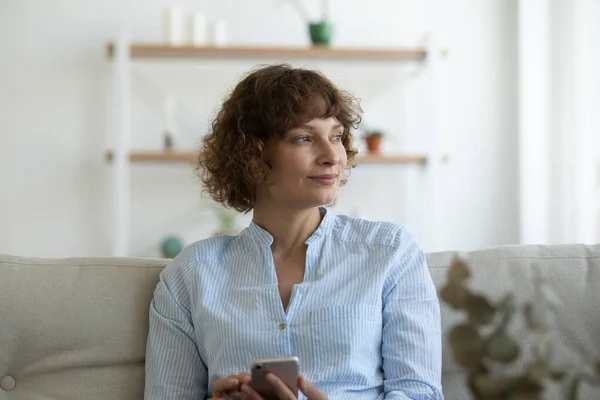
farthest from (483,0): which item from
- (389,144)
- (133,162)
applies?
(133,162)

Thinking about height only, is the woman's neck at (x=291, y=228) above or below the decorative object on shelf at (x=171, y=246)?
above

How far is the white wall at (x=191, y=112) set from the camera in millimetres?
4156

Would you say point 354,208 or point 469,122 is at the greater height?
point 469,122

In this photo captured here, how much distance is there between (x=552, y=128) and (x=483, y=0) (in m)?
0.79

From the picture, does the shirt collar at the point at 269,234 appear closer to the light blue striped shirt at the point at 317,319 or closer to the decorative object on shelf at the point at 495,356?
the light blue striped shirt at the point at 317,319

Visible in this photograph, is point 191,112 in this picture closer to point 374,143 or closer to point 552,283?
point 374,143

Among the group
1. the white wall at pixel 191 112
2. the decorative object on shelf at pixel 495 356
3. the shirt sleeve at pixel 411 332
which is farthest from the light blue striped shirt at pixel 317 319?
the white wall at pixel 191 112

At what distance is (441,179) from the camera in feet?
14.1

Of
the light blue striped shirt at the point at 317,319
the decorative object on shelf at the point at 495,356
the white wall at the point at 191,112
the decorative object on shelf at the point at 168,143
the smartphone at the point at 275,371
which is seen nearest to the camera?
the decorative object on shelf at the point at 495,356

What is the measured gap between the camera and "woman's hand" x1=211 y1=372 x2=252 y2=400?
4.28 feet

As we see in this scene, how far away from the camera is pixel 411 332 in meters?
1.42

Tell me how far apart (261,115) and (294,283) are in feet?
1.14

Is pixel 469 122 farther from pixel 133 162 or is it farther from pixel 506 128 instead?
pixel 133 162

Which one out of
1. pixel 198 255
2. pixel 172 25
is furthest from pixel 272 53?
pixel 198 255
